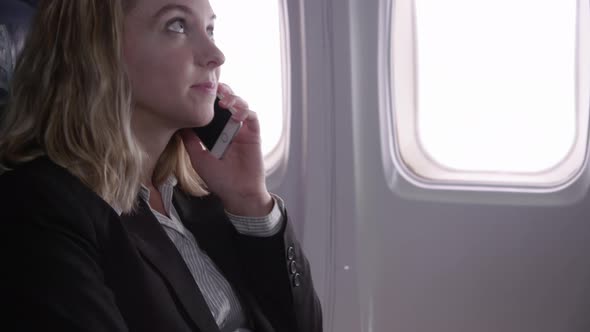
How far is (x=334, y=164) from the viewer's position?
2441 millimetres

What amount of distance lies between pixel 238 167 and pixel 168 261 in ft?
1.41

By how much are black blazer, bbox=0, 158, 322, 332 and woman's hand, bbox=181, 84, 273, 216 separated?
4.2 inches

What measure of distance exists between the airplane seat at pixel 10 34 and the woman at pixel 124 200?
0.06m

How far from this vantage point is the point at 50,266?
109 cm

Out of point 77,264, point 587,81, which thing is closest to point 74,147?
point 77,264

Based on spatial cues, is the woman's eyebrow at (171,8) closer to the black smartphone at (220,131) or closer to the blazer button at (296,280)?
the black smartphone at (220,131)

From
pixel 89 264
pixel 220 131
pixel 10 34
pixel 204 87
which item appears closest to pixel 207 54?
pixel 204 87

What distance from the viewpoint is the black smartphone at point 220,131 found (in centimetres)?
168

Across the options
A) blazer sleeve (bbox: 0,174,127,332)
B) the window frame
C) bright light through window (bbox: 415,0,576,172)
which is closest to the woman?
blazer sleeve (bbox: 0,174,127,332)

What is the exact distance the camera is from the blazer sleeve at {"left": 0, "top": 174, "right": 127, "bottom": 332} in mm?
1051

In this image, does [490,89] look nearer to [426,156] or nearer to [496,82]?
[496,82]

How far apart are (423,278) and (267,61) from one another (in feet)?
3.14

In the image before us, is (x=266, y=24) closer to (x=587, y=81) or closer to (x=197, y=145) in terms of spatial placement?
(x=197, y=145)

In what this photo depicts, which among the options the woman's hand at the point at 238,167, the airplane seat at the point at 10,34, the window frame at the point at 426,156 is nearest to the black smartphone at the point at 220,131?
the woman's hand at the point at 238,167
